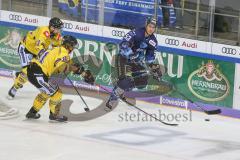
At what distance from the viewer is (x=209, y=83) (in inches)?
547

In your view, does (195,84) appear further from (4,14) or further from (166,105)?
(4,14)

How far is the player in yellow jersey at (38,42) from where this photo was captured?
13281mm

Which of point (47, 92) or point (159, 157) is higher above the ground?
point (47, 92)

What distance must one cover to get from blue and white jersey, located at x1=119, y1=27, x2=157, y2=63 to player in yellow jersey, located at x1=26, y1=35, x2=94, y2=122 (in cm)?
176

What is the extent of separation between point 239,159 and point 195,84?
3.84 meters

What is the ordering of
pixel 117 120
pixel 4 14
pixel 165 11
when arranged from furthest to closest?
pixel 4 14 → pixel 165 11 → pixel 117 120

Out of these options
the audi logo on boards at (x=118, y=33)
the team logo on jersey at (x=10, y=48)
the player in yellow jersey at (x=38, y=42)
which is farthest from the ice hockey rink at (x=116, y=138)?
the team logo on jersey at (x=10, y=48)

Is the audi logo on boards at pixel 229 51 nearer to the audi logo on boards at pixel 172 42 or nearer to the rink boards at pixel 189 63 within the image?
the rink boards at pixel 189 63

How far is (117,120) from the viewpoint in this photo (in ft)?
42.2

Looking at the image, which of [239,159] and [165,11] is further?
[165,11]

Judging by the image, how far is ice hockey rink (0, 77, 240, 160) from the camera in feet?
33.5

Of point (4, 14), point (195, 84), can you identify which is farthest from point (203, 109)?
point (4, 14)

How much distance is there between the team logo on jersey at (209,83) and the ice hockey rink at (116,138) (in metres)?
0.40

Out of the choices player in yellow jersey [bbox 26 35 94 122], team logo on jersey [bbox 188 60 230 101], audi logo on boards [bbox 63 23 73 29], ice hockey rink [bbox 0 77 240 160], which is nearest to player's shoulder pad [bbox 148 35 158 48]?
team logo on jersey [bbox 188 60 230 101]
